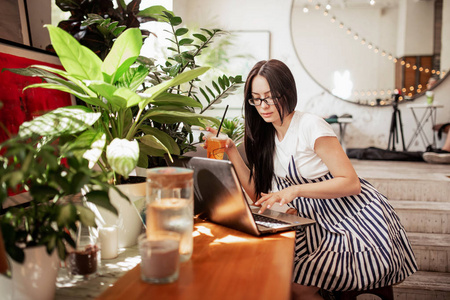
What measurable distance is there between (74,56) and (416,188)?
3.30 m

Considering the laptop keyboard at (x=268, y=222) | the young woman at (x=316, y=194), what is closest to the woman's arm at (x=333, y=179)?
the young woman at (x=316, y=194)

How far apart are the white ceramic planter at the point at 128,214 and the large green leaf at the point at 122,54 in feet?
0.95

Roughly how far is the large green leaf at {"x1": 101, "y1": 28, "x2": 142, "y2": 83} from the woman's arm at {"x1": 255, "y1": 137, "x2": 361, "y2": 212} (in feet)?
2.32

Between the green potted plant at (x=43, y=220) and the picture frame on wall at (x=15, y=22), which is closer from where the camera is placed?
the green potted plant at (x=43, y=220)

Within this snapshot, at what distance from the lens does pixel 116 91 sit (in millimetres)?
924

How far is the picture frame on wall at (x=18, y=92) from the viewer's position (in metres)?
1.20

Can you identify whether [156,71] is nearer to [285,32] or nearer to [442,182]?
[442,182]

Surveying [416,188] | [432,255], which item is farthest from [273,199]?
[416,188]

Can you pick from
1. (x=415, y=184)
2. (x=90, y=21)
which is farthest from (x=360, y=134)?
(x=90, y=21)

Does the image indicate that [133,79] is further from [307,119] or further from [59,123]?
[307,119]

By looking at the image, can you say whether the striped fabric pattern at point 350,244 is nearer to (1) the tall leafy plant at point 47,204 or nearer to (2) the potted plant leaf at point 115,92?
(2) the potted plant leaf at point 115,92

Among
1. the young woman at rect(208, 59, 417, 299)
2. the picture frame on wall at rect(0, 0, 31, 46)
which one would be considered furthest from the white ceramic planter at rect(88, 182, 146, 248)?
the picture frame on wall at rect(0, 0, 31, 46)

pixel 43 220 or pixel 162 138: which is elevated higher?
pixel 162 138

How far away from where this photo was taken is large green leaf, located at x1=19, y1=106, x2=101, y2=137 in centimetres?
83
